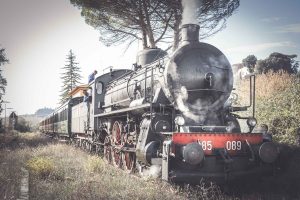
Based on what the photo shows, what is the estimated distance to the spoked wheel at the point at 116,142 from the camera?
8897 millimetres

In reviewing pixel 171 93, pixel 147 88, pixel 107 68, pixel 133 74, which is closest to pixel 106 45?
pixel 107 68

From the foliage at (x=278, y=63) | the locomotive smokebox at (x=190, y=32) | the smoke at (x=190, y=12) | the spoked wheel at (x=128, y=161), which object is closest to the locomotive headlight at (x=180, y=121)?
the locomotive smokebox at (x=190, y=32)

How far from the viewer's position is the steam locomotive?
5.42 meters

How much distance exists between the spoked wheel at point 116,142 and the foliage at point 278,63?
13684mm

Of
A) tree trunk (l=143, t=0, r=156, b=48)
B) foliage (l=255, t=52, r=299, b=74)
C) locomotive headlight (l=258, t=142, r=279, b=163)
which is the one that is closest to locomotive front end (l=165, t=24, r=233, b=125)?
locomotive headlight (l=258, t=142, r=279, b=163)

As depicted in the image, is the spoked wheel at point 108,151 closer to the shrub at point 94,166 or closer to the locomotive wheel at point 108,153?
the locomotive wheel at point 108,153

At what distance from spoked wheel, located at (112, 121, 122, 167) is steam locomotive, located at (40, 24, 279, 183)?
0.46 ft

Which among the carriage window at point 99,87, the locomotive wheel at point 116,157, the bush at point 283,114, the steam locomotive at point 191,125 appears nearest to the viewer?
the steam locomotive at point 191,125

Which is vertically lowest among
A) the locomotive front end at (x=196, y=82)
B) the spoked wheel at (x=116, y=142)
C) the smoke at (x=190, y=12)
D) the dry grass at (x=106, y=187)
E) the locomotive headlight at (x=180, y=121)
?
the dry grass at (x=106, y=187)

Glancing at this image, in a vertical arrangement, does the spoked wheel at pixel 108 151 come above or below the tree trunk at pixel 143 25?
below

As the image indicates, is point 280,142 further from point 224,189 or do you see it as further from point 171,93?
point 171,93

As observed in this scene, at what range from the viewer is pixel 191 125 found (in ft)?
20.5

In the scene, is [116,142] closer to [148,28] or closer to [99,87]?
[99,87]

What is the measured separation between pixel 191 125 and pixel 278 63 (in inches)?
644
